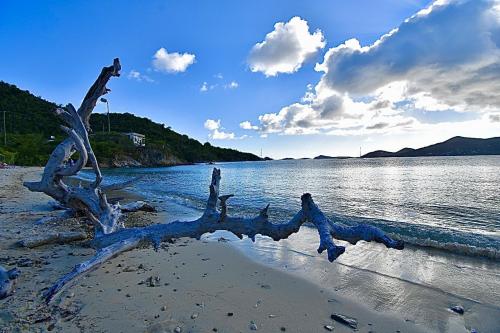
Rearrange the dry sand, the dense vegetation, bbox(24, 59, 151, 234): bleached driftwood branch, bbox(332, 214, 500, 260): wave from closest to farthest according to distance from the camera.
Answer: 1. the dry sand
2. bbox(24, 59, 151, 234): bleached driftwood branch
3. bbox(332, 214, 500, 260): wave
4. the dense vegetation

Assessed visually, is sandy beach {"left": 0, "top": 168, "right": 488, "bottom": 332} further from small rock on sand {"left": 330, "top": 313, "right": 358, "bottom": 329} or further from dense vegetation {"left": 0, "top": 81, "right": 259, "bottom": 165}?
dense vegetation {"left": 0, "top": 81, "right": 259, "bottom": 165}

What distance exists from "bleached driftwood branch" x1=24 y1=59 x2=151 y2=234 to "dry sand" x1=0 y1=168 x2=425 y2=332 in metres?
1.04

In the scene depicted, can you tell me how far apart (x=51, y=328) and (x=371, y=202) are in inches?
636

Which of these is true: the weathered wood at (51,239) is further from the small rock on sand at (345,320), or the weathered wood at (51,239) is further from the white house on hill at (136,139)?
the white house on hill at (136,139)

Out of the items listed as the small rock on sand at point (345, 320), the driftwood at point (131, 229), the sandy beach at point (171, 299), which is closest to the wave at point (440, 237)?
the sandy beach at point (171, 299)

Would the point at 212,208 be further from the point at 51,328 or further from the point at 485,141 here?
the point at 485,141

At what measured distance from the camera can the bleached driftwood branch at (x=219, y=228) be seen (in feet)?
11.8

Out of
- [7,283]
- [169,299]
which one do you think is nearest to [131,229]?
[169,299]

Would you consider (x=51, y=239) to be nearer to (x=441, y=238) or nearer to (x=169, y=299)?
(x=169, y=299)

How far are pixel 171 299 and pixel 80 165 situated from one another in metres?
4.29

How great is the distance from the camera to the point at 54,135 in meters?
85.6

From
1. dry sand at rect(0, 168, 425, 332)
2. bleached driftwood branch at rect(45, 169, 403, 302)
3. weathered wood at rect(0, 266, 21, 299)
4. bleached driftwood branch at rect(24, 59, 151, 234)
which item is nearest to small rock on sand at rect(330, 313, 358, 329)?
dry sand at rect(0, 168, 425, 332)

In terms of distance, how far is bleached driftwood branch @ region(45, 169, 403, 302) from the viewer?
142 inches

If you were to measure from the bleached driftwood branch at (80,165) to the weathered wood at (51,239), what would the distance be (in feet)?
2.29
